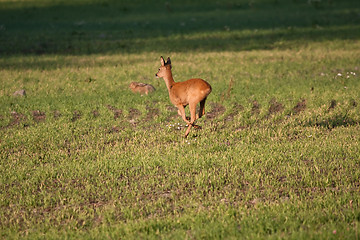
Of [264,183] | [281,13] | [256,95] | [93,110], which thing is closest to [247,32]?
[281,13]

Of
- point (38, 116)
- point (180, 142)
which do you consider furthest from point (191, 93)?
point (38, 116)

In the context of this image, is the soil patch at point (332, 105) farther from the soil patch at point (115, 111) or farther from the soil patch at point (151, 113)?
the soil patch at point (115, 111)

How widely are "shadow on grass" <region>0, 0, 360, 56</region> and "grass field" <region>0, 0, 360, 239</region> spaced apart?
0.91ft

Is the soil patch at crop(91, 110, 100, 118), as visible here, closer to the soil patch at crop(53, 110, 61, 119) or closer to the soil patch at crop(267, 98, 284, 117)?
the soil patch at crop(53, 110, 61, 119)

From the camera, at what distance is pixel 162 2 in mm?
36344

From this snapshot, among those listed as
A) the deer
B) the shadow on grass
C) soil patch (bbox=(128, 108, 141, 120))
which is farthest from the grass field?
the deer

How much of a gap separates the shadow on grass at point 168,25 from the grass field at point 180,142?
0.28 m

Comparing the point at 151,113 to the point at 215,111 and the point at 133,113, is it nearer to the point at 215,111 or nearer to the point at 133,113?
the point at 133,113

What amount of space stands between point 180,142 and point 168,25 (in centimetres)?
1875

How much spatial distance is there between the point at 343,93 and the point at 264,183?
21.2ft

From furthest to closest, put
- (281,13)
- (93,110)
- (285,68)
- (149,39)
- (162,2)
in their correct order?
(162,2), (281,13), (149,39), (285,68), (93,110)

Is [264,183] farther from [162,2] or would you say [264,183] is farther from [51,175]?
[162,2]

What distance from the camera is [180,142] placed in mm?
9914

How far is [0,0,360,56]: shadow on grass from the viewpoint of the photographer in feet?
71.8
